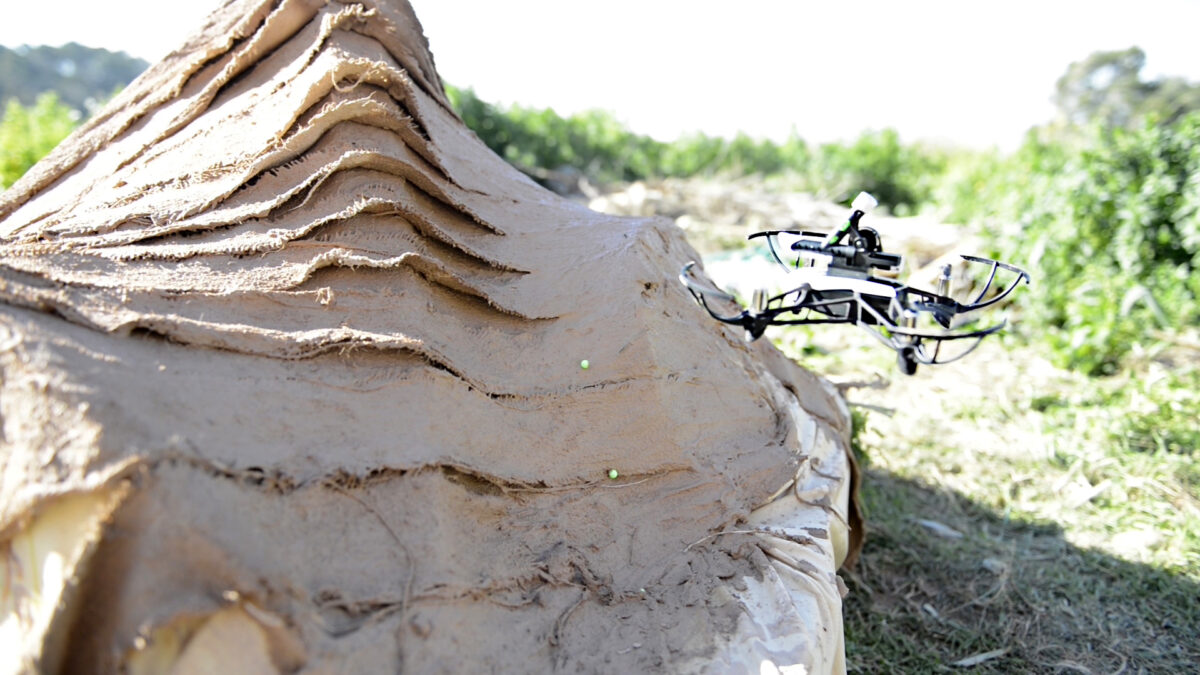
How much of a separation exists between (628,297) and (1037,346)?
558 cm

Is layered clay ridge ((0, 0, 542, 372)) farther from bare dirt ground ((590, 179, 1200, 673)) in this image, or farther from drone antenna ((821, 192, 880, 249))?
bare dirt ground ((590, 179, 1200, 673))

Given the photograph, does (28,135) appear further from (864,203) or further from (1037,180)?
(1037,180)

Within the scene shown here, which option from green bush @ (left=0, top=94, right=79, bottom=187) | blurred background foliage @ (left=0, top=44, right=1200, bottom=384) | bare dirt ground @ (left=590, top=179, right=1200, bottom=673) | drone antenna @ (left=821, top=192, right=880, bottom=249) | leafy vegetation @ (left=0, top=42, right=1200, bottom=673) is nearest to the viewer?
drone antenna @ (left=821, top=192, right=880, bottom=249)

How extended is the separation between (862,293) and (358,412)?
1.33 meters

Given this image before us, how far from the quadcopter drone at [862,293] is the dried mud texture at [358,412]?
0.61m

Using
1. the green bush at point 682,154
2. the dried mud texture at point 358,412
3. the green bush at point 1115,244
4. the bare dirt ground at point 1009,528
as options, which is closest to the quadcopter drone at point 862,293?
the bare dirt ground at point 1009,528

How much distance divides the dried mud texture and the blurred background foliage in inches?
194

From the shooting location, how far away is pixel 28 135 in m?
8.21

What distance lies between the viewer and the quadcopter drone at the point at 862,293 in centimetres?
183

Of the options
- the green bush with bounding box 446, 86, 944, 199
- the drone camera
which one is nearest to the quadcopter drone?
the drone camera

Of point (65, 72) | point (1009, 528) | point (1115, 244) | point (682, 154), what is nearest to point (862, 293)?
point (1009, 528)

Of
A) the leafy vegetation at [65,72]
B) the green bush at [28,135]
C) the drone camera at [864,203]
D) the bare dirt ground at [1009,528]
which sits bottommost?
the bare dirt ground at [1009,528]

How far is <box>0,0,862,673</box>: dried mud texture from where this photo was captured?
146 cm

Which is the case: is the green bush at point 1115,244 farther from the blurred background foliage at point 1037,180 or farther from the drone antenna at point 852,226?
the drone antenna at point 852,226
